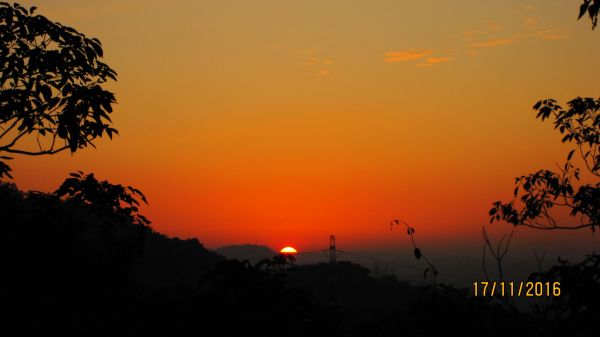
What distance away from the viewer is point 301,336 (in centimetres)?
999

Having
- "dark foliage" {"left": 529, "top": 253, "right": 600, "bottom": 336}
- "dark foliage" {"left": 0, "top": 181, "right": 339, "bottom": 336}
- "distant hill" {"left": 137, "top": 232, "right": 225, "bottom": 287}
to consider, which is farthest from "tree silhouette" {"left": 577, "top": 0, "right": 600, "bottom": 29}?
"distant hill" {"left": 137, "top": 232, "right": 225, "bottom": 287}

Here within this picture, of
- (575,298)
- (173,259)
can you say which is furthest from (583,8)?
(173,259)

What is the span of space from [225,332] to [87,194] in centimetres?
343

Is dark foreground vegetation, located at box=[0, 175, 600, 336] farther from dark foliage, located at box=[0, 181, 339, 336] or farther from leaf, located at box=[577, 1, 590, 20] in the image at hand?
leaf, located at box=[577, 1, 590, 20]

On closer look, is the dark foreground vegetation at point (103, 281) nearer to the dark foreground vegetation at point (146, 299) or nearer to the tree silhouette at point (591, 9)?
the dark foreground vegetation at point (146, 299)

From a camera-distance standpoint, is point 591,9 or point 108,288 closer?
point 591,9

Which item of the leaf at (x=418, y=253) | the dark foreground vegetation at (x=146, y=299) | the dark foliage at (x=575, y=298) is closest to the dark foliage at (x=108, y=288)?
the dark foreground vegetation at (x=146, y=299)

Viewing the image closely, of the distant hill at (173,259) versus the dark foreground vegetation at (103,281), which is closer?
the dark foreground vegetation at (103,281)

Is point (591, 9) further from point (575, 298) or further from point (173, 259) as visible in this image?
point (173, 259)

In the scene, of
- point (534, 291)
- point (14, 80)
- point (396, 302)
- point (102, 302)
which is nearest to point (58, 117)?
point (14, 80)

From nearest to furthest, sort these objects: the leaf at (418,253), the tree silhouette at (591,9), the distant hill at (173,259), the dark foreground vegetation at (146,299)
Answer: the tree silhouette at (591,9) → the dark foreground vegetation at (146,299) → the leaf at (418,253) → the distant hill at (173,259)

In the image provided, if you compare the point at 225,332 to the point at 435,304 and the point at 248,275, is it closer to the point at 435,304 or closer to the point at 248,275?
the point at 248,275

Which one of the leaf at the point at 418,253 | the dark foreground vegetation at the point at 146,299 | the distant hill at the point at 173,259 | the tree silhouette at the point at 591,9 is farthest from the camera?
the distant hill at the point at 173,259

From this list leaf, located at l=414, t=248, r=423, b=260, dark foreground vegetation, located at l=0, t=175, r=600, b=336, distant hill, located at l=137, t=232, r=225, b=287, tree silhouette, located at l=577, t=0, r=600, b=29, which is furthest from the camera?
distant hill, located at l=137, t=232, r=225, b=287
